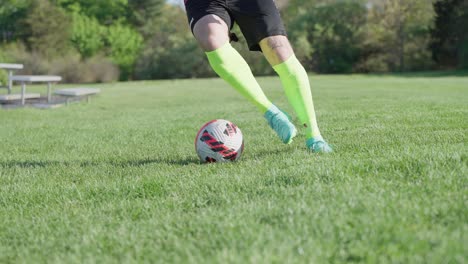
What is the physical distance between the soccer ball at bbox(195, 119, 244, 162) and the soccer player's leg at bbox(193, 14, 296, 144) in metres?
0.33

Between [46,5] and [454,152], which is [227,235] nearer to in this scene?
[454,152]

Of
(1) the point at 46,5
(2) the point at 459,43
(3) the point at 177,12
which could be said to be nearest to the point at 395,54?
(2) the point at 459,43

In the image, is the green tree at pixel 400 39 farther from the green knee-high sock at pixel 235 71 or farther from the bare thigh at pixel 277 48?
the green knee-high sock at pixel 235 71

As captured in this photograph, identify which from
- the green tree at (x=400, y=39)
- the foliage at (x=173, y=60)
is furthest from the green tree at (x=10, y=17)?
the green tree at (x=400, y=39)

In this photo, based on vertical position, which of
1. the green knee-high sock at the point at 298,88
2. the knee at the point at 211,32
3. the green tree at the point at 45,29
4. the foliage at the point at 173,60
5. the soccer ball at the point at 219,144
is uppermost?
the knee at the point at 211,32

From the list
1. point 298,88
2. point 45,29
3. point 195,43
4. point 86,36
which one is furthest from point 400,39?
point 298,88

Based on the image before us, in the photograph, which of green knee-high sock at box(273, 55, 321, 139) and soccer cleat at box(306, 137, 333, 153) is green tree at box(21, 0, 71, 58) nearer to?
green knee-high sock at box(273, 55, 321, 139)

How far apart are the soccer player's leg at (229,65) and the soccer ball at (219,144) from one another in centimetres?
33

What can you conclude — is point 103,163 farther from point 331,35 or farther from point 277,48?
point 331,35

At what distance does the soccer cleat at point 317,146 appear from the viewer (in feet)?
11.9

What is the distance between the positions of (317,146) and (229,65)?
36.1 inches

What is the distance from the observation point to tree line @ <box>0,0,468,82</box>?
46.3 meters

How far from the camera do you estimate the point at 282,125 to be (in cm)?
373

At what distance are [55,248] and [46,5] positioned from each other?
5695cm
